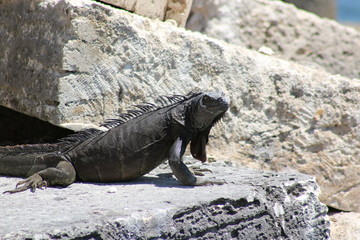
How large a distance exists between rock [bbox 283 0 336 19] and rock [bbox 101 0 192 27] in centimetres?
489

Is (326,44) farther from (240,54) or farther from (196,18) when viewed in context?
(240,54)

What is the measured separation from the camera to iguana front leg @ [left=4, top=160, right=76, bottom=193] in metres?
4.06

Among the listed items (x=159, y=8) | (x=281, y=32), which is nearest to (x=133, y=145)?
(x=159, y=8)

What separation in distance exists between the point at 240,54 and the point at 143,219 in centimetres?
246

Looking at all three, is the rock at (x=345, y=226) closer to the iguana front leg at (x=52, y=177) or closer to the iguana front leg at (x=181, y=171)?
the iguana front leg at (x=181, y=171)

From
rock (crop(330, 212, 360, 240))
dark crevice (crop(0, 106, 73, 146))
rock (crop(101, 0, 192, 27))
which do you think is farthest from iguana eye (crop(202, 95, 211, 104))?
dark crevice (crop(0, 106, 73, 146))

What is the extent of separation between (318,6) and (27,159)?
26.0 feet

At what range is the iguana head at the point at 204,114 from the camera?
4141mm

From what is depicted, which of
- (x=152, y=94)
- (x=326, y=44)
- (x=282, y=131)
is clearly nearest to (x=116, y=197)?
(x=152, y=94)

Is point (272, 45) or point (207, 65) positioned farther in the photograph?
point (272, 45)

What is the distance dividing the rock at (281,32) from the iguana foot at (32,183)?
3.68 meters

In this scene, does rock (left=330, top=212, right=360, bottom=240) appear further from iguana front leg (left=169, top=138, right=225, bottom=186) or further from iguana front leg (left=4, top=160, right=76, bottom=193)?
iguana front leg (left=4, top=160, right=76, bottom=193)

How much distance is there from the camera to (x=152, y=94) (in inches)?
197

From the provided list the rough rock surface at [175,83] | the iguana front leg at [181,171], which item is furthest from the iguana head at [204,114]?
the rough rock surface at [175,83]
